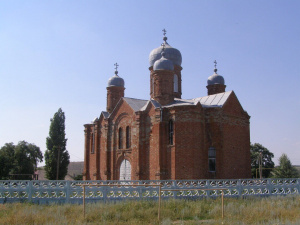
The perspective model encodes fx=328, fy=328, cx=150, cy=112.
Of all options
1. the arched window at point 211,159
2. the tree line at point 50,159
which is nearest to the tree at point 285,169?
the tree line at point 50,159

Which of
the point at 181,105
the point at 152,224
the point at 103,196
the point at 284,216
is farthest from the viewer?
the point at 181,105

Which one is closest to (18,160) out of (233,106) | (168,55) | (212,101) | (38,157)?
(38,157)

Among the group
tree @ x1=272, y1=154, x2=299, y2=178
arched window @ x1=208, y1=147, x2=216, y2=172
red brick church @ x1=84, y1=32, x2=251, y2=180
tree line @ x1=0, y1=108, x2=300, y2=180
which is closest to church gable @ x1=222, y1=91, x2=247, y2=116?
red brick church @ x1=84, y1=32, x2=251, y2=180

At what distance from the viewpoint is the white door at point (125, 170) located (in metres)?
27.4

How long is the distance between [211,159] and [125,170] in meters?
7.47

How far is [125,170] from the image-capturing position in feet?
91.0

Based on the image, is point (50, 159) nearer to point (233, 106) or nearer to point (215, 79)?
point (215, 79)

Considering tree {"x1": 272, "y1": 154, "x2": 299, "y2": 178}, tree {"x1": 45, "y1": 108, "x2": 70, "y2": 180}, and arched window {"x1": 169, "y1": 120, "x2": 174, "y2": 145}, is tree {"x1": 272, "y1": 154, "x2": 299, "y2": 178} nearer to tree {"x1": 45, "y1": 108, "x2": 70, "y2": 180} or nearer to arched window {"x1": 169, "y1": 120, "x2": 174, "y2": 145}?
arched window {"x1": 169, "y1": 120, "x2": 174, "y2": 145}

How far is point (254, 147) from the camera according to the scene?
174ft

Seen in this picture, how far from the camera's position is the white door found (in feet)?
90.0

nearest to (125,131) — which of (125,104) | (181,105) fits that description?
(125,104)

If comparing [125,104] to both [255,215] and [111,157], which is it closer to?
[111,157]

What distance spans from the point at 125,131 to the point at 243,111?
10.0 meters

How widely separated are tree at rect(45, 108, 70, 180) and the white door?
1022 cm
